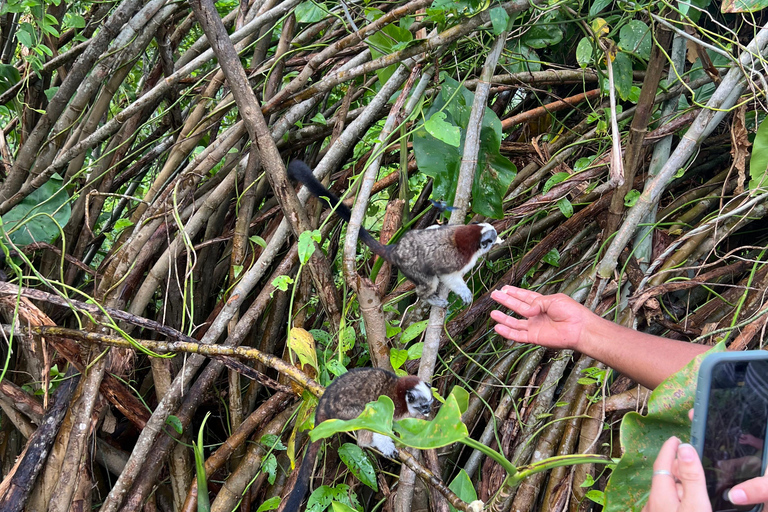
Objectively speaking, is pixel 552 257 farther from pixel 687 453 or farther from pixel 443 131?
pixel 687 453

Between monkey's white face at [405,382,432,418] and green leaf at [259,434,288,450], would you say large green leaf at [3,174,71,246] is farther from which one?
monkey's white face at [405,382,432,418]

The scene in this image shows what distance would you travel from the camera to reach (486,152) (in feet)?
7.29

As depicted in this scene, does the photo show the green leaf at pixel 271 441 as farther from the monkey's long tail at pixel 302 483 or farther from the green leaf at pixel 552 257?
the green leaf at pixel 552 257

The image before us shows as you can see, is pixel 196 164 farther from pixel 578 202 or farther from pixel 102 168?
pixel 578 202

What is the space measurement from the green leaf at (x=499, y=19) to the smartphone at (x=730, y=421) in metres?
1.24

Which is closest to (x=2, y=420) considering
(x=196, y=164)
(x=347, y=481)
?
(x=196, y=164)

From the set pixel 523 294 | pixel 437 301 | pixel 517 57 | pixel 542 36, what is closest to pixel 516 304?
pixel 523 294

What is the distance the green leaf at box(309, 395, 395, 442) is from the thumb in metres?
0.50

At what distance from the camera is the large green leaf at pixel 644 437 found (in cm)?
112

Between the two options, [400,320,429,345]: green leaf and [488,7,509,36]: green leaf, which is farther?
[400,320,429,345]: green leaf

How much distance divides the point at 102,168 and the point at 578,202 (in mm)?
2668

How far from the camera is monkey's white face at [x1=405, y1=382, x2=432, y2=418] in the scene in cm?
201

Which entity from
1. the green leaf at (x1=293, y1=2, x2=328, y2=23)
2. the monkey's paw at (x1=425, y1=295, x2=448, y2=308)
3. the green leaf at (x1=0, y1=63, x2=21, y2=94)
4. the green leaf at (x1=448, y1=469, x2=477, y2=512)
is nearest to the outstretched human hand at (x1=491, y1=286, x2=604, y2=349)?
the monkey's paw at (x1=425, y1=295, x2=448, y2=308)

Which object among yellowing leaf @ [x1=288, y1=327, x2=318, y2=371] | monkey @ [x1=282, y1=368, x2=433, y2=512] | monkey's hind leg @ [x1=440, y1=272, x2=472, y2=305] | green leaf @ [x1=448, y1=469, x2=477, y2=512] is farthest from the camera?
monkey's hind leg @ [x1=440, y1=272, x2=472, y2=305]
